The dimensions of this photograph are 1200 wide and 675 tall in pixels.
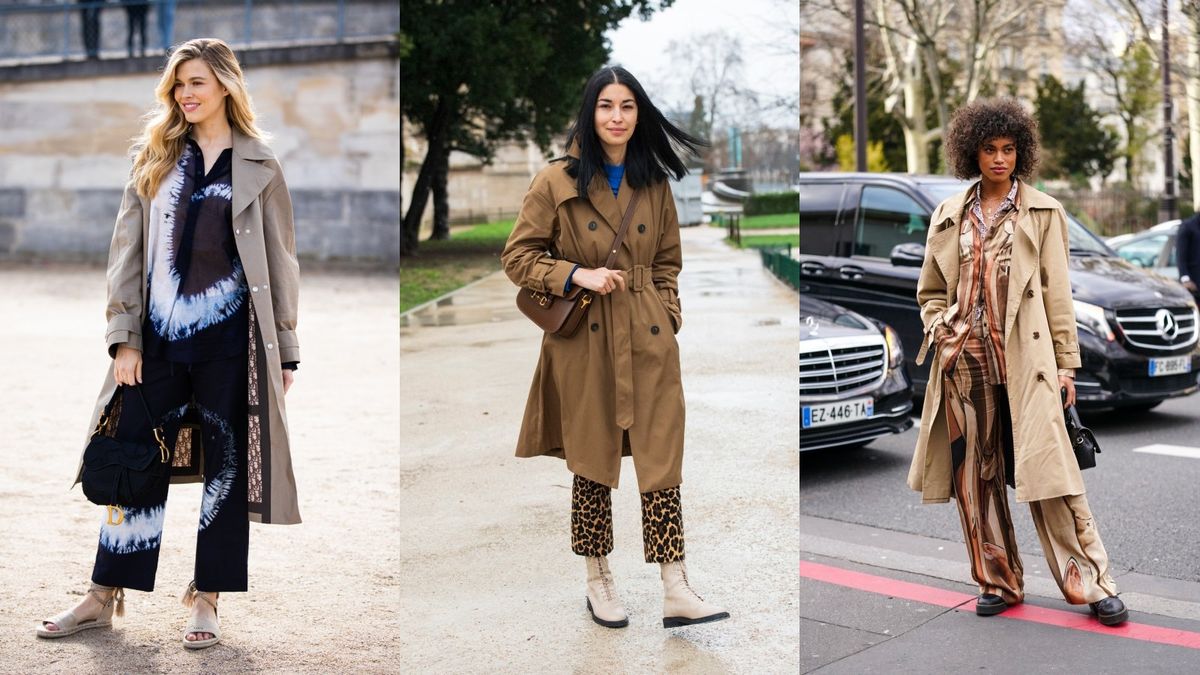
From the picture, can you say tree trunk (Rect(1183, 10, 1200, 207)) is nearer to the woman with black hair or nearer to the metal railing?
the metal railing

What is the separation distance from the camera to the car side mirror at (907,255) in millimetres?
9742

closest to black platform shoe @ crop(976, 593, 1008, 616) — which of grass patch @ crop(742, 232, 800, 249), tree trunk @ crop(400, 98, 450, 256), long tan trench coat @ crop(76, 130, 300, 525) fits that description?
long tan trench coat @ crop(76, 130, 300, 525)

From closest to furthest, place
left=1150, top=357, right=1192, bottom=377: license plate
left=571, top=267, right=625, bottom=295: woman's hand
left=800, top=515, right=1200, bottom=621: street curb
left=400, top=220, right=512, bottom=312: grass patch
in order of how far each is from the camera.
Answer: left=571, top=267, right=625, bottom=295: woman's hand → left=800, top=515, right=1200, bottom=621: street curb → left=1150, top=357, right=1192, bottom=377: license plate → left=400, top=220, right=512, bottom=312: grass patch

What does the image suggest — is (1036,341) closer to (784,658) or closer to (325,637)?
(784,658)

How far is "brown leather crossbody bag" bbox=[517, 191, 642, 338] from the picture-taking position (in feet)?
14.7

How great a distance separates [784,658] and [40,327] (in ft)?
38.9

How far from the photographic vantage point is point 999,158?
16.6 feet

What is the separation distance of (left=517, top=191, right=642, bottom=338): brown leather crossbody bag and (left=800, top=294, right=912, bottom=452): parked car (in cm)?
354

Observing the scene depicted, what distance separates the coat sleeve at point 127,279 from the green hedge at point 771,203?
14.1 feet

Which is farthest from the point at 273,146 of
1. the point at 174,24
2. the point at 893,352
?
the point at 893,352

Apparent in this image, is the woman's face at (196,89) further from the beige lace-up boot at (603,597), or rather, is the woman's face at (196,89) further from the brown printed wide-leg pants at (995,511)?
the brown printed wide-leg pants at (995,511)

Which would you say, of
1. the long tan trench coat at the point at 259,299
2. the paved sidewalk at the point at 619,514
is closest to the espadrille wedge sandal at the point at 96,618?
the long tan trench coat at the point at 259,299

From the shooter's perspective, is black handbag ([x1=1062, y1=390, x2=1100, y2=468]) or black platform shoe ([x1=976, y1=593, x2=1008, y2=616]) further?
black platform shoe ([x1=976, y1=593, x2=1008, y2=616])

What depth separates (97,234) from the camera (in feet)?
73.9
